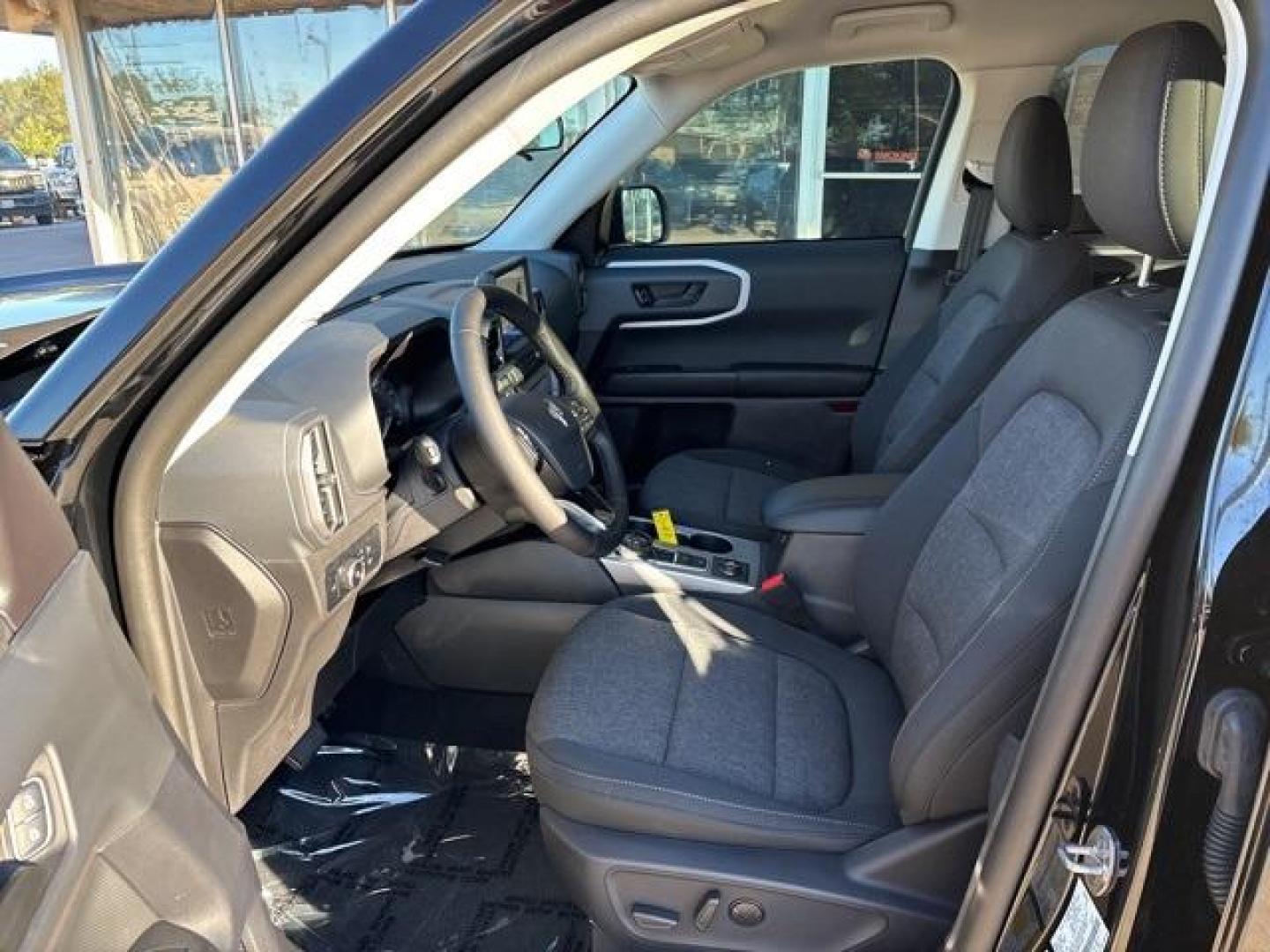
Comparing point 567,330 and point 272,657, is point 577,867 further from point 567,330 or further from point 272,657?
point 567,330

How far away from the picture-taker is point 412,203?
98 centimetres

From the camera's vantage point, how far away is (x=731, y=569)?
1.92 meters

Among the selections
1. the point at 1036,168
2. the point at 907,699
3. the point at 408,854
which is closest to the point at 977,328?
the point at 1036,168

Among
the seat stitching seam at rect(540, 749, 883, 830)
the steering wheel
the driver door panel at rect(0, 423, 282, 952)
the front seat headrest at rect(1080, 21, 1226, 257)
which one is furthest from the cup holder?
the driver door panel at rect(0, 423, 282, 952)

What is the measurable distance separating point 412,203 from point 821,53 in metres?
1.86

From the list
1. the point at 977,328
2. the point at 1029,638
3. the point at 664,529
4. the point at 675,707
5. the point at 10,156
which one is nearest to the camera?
the point at 1029,638

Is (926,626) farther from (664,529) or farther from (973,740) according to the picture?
(664,529)

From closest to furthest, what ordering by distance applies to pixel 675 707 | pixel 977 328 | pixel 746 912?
pixel 746 912
pixel 675 707
pixel 977 328

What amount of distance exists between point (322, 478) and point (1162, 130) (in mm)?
1057

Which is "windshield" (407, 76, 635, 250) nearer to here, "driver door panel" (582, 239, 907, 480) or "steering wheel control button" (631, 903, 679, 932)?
"driver door panel" (582, 239, 907, 480)

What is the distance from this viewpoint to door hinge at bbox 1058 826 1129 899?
0.87 m

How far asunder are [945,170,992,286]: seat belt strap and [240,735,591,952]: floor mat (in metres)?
1.78

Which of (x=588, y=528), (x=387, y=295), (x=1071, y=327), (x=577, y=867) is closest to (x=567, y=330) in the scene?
(x=387, y=295)

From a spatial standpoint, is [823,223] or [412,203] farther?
[823,223]
